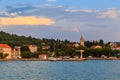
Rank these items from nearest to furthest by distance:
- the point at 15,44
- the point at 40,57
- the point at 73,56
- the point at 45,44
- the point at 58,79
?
the point at 58,79, the point at 40,57, the point at 73,56, the point at 15,44, the point at 45,44

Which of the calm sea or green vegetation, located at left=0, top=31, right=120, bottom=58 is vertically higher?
green vegetation, located at left=0, top=31, right=120, bottom=58

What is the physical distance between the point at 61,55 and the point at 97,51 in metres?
13.6

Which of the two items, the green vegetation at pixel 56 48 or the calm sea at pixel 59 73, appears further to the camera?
the green vegetation at pixel 56 48

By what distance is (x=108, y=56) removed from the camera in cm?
15088

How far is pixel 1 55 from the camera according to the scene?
135 metres

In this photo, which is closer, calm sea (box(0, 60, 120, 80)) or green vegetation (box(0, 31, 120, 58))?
calm sea (box(0, 60, 120, 80))

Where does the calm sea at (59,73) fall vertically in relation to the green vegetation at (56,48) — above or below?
below

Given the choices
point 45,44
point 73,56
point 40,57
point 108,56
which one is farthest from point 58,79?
point 45,44

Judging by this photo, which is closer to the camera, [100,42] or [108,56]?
[108,56]

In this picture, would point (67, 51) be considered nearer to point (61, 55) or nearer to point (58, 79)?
point (61, 55)

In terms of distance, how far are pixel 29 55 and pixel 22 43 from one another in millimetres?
34340

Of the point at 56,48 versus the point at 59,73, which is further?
the point at 56,48

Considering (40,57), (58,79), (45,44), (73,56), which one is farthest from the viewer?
(45,44)

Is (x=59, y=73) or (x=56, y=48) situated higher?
(x=56, y=48)
